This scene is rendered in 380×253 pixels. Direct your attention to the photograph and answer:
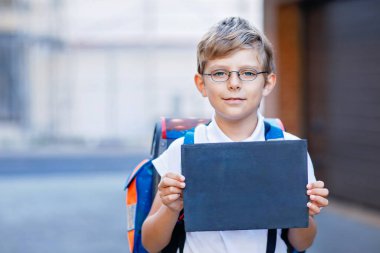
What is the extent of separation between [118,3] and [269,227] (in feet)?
45.4

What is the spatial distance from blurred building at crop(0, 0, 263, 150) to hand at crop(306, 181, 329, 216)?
38.6ft

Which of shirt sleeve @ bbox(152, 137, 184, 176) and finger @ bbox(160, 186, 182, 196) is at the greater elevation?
shirt sleeve @ bbox(152, 137, 184, 176)

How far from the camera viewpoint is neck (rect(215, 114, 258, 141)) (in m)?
1.96

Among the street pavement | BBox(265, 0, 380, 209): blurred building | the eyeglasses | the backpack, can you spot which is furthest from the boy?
BBox(265, 0, 380, 209): blurred building

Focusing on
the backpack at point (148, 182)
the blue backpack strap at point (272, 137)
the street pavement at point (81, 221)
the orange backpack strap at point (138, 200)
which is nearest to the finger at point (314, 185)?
the blue backpack strap at point (272, 137)

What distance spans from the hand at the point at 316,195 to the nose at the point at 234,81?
0.34 m

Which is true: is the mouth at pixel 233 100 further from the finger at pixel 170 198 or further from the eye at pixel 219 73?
the finger at pixel 170 198

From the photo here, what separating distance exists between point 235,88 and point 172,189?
0.34 metres

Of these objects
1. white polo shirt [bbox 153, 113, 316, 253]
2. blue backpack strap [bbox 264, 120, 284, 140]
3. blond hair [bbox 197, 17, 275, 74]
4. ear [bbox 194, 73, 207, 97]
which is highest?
blond hair [bbox 197, 17, 275, 74]

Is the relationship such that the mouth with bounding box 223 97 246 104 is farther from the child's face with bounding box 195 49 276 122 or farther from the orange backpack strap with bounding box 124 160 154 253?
the orange backpack strap with bounding box 124 160 154 253

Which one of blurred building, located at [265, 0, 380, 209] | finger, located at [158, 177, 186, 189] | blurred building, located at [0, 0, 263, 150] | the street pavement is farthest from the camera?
blurred building, located at [0, 0, 263, 150]

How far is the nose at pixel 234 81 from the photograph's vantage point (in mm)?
1855

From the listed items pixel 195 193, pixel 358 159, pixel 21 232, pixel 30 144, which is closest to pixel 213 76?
pixel 195 193

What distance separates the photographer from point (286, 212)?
71.4 inches
